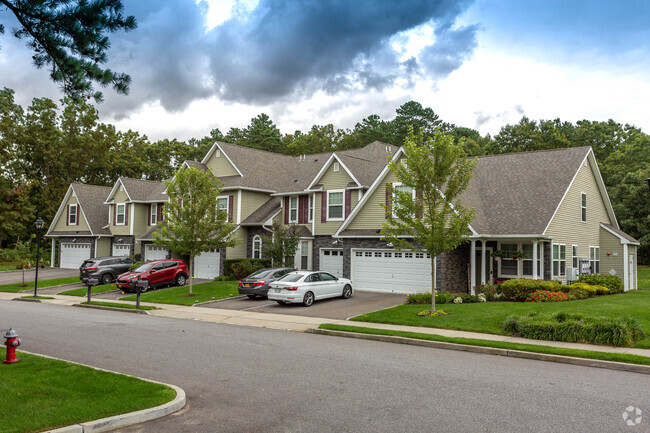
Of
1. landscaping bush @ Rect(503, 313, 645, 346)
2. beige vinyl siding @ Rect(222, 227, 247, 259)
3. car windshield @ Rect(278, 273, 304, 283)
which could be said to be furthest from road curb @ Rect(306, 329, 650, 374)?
beige vinyl siding @ Rect(222, 227, 247, 259)

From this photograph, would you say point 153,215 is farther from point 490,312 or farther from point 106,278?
point 490,312

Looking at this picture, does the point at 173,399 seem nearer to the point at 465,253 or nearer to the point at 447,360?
the point at 447,360

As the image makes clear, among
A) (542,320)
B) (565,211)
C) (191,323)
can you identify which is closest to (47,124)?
(191,323)

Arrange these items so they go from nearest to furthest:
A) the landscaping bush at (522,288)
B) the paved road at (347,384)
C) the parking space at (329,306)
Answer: the paved road at (347,384) → the parking space at (329,306) → the landscaping bush at (522,288)

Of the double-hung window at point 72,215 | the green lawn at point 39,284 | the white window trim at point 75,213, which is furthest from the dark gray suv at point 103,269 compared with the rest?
the double-hung window at point 72,215

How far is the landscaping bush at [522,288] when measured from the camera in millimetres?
20641

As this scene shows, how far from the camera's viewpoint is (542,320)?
14617 millimetres

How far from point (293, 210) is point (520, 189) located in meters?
13.8

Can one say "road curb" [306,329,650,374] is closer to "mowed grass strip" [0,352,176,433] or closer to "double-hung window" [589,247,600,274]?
"mowed grass strip" [0,352,176,433]

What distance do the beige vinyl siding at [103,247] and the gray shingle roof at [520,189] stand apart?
3119 cm

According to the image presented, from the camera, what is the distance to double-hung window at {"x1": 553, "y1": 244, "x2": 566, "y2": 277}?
2461 centimetres

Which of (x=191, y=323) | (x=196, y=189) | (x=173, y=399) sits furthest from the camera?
(x=196, y=189)

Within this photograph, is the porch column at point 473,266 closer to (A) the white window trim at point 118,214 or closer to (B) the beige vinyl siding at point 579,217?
(B) the beige vinyl siding at point 579,217

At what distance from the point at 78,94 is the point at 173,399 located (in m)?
5.88
